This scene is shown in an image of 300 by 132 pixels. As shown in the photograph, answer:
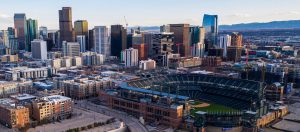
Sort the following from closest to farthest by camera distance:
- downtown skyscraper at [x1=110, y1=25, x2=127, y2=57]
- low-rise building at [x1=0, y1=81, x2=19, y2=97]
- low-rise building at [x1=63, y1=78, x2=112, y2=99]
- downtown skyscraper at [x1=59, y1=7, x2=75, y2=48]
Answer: low-rise building at [x1=63, y1=78, x2=112, y2=99] < low-rise building at [x1=0, y1=81, x2=19, y2=97] < downtown skyscraper at [x1=110, y1=25, x2=127, y2=57] < downtown skyscraper at [x1=59, y1=7, x2=75, y2=48]

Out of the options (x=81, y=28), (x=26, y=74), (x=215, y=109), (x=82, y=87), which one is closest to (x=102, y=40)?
(x=81, y=28)

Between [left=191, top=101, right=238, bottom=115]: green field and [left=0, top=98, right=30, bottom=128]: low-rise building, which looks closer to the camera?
[left=0, top=98, right=30, bottom=128]: low-rise building

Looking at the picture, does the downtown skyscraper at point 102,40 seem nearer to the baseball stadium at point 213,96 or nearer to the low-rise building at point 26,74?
the low-rise building at point 26,74

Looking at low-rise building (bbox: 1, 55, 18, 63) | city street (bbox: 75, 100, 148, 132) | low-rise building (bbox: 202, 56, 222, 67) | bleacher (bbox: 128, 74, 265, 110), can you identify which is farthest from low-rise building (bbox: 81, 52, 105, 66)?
bleacher (bbox: 128, 74, 265, 110)

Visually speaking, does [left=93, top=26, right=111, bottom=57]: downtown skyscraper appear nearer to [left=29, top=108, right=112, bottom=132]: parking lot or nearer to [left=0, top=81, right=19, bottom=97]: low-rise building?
[left=0, top=81, right=19, bottom=97]: low-rise building

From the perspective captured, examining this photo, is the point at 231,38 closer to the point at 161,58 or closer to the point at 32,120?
the point at 161,58

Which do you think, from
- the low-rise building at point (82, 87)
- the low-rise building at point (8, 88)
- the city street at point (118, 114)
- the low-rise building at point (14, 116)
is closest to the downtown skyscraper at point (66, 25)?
the low-rise building at point (8, 88)

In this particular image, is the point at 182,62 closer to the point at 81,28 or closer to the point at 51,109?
the point at 51,109
